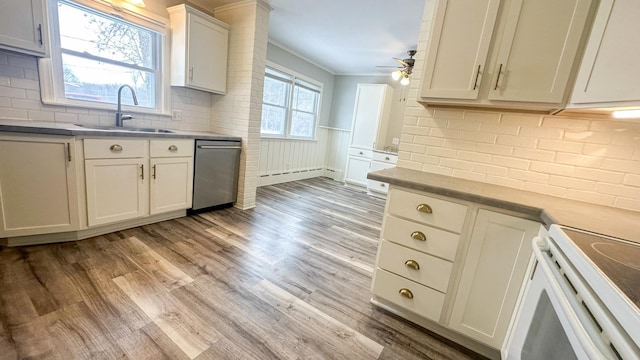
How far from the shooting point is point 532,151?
1.56m

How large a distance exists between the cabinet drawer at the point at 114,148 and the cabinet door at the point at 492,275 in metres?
2.68

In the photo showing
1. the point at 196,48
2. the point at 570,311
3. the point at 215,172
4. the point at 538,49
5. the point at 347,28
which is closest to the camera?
the point at 570,311

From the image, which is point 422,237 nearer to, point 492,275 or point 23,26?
point 492,275

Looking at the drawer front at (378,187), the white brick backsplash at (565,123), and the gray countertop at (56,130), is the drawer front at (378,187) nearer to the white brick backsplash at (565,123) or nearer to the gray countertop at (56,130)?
the white brick backsplash at (565,123)

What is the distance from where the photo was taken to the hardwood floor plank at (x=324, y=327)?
4.52ft

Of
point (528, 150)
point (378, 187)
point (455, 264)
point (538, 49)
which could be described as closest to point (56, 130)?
point (455, 264)

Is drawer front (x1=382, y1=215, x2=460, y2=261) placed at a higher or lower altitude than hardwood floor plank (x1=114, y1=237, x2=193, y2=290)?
higher

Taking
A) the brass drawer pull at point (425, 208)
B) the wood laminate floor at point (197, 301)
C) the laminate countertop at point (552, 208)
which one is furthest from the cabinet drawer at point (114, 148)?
the brass drawer pull at point (425, 208)

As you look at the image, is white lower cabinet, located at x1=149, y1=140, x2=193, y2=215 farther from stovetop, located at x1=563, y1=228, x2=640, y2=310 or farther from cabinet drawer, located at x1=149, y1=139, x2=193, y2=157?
stovetop, located at x1=563, y1=228, x2=640, y2=310

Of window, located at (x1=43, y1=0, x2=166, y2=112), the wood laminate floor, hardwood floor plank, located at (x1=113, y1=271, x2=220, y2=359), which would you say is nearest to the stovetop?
the wood laminate floor

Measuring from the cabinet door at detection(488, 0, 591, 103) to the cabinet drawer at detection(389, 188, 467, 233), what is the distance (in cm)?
68

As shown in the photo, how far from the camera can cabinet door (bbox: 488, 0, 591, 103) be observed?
4.06ft

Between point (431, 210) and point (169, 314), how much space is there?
1.61 meters

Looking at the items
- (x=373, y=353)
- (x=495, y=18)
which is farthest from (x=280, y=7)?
(x=373, y=353)
